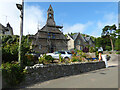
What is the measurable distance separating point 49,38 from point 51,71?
22046 millimetres

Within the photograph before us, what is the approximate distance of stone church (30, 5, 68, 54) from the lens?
2664 cm

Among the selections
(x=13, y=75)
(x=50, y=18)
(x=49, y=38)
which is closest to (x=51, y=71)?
(x=13, y=75)

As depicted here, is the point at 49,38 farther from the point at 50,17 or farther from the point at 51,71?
the point at 51,71

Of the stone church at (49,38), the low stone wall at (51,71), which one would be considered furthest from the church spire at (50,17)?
the low stone wall at (51,71)

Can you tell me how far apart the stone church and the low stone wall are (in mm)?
19242

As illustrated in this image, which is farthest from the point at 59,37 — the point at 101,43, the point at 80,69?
the point at 101,43

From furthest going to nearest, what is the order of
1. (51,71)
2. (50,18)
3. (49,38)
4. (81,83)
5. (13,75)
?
(50,18) → (49,38) → (51,71) → (81,83) → (13,75)

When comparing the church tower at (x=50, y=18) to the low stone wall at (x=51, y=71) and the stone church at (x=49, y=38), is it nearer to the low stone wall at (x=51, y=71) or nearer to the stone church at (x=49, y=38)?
the stone church at (x=49, y=38)

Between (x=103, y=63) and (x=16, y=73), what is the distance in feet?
34.7

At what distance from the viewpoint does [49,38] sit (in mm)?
28031

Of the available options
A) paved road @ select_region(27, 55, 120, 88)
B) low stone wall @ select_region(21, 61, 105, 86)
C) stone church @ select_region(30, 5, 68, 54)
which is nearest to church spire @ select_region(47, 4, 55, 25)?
stone church @ select_region(30, 5, 68, 54)

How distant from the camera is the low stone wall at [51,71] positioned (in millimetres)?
5461

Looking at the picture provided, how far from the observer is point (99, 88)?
14.9 feet

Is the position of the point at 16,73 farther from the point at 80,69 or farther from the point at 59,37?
the point at 59,37
